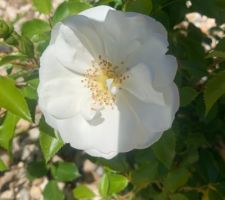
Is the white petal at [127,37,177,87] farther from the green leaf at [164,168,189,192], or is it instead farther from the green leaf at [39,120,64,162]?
the green leaf at [164,168,189,192]

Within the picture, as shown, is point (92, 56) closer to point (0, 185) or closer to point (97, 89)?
point (97, 89)

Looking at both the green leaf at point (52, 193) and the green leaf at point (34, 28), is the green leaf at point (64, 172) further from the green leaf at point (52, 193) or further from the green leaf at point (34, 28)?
the green leaf at point (34, 28)

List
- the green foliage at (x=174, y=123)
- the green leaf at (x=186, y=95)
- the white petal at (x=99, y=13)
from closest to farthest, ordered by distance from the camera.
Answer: the white petal at (x=99, y=13) → the green foliage at (x=174, y=123) → the green leaf at (x=186, y=95)

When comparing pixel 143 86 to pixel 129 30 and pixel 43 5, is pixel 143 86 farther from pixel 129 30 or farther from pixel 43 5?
pixel 43 5

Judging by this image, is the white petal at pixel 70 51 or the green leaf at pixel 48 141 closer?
the white petal at pixel 70 51

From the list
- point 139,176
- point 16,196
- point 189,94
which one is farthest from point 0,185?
point 189,94

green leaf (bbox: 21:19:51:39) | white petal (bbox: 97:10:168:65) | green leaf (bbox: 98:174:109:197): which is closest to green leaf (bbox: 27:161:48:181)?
green leaf (bbox: 98:174:109:197)

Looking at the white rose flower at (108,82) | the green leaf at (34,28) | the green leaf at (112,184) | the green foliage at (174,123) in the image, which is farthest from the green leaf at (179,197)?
the green leaf at (34,28)
